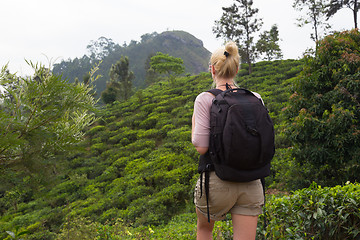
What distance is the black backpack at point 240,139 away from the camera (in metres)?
1.17

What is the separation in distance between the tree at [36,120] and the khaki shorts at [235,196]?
2.65 m

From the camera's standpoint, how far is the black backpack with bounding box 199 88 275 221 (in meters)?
1.17

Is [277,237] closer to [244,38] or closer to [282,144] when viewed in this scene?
[282,144]

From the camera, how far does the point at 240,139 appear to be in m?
1.16

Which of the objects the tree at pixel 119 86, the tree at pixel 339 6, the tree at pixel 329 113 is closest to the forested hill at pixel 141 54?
the tree at pixel 119 86

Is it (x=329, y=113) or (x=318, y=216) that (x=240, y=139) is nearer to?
(x=318, y=216)

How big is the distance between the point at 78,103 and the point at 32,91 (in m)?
0.65

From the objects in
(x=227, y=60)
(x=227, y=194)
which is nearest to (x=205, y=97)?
(x=227, y=60)

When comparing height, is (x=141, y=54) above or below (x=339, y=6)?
above

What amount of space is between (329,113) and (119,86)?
872 inches

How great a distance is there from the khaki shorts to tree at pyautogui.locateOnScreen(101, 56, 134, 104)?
22.6 metres

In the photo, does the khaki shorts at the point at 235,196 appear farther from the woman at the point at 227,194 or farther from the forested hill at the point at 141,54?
the forested hill at the point at 141,54

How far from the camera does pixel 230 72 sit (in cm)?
143

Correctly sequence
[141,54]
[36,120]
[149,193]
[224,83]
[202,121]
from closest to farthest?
1. [202,121]
2. [224,83]
3. [36,120]
4. [149,193]
5. [141,54]
